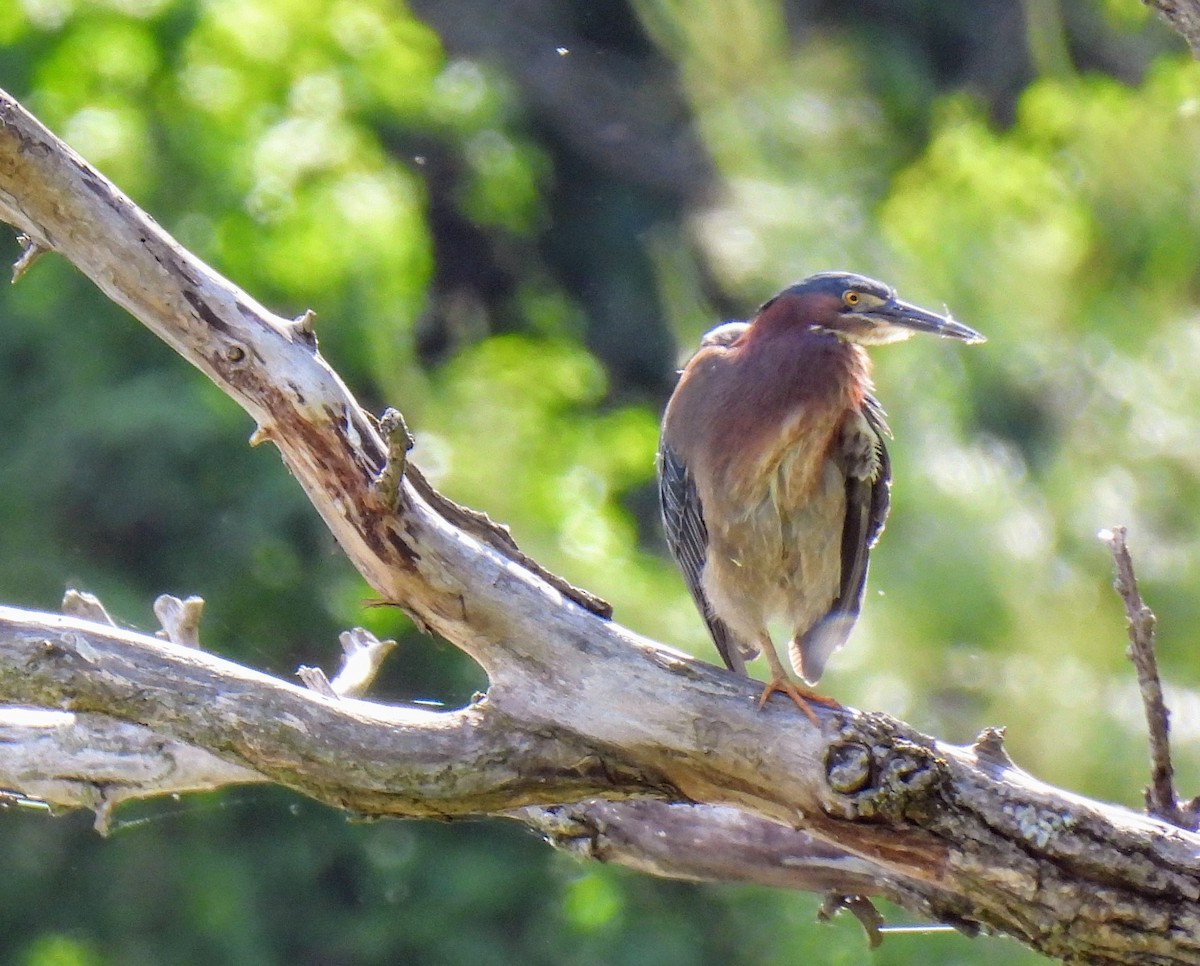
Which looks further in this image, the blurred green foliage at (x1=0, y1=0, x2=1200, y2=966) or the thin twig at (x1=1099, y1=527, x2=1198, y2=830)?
the blurred green foliage at (x1=0, y1=0, x2=1200, y2=966)

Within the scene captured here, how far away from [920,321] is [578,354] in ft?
11.1

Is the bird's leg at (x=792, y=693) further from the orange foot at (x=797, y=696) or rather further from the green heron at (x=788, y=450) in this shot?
the green heron at (x=788, y=450)

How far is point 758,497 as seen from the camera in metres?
2.78

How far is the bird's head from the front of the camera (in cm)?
273

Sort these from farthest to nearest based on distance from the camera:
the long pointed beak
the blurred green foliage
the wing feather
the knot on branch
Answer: the blurred green foliage < the wing feather < the long pointed beak < the knot on branch

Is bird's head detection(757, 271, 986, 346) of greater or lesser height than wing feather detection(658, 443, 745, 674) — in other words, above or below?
above

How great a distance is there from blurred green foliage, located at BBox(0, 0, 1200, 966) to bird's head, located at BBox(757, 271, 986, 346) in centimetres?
58

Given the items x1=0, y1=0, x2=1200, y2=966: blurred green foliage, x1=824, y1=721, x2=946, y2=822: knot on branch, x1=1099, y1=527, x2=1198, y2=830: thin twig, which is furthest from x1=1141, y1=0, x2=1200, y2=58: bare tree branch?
x1=0, y1=0, x2=1200, y2=966: blurred green foliage

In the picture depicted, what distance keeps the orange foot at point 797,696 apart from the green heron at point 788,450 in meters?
0.27

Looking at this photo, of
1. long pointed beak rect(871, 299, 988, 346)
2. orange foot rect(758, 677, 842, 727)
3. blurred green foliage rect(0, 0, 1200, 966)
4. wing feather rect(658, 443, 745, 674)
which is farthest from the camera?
blurred green foliage rect(0, 0, 1200, 966)

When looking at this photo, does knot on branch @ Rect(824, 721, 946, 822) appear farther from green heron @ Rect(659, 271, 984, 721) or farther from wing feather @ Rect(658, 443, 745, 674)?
wing feather @ Rect(658, 443, 745, 674)

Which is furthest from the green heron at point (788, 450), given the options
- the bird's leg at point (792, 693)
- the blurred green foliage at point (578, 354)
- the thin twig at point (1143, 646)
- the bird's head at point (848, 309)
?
the thin twig at point (1143, 646)

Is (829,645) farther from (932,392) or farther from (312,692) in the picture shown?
(312,692)

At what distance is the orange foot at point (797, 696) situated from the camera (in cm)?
214
